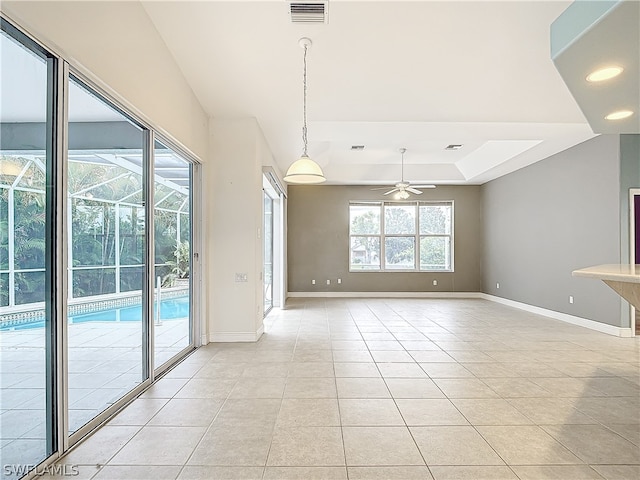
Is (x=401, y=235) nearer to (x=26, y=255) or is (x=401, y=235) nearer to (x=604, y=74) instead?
(x=604, y=74)

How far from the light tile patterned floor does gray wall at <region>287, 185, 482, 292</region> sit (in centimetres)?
496

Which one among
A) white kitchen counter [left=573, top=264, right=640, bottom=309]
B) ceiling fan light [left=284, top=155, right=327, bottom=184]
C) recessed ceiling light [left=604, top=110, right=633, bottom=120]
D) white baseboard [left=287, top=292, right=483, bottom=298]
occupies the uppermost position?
recessed ceiling light [left=604, top=110, right=633, bottom=120]

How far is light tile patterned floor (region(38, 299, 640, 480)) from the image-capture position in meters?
2.16

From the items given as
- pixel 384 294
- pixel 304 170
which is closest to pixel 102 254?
pixel 304 170

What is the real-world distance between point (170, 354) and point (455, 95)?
4413mm

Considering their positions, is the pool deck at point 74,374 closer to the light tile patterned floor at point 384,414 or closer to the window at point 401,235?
A: the light tile patterned floor at point 384,414

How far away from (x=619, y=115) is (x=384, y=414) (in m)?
Answer: 3.62

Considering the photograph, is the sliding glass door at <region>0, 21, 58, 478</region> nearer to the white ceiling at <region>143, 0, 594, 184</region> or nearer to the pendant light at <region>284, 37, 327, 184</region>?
the white ceiling at <region>143, 0, 594, 184</region>

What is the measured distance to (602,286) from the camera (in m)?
5.82

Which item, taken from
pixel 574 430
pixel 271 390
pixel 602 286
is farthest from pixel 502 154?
pixel 271 390

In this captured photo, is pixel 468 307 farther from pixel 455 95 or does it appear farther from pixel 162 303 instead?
pixel 162 303

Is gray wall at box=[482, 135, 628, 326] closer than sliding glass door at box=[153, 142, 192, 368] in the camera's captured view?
No

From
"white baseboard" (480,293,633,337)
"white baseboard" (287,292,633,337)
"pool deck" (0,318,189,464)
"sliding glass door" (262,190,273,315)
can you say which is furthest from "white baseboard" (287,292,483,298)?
"pool deck" (0,318,189,464)

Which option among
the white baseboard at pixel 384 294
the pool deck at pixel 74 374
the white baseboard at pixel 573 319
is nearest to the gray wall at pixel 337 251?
the white baseboard at pixel 384 294
